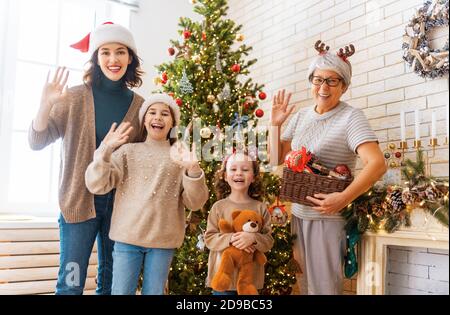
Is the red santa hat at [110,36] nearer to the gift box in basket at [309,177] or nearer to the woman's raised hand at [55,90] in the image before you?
the woman's raised hand at [55,90]

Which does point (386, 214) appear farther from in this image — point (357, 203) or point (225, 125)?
point (225, 125)

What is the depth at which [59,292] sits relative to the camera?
205cm

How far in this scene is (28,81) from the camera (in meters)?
3.44

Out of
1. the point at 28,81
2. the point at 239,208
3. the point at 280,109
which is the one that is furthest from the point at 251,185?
the point at 28,81

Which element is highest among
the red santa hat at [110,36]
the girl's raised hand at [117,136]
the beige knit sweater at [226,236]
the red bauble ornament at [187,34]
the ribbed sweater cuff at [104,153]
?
the red bauble ornament at [187,34]

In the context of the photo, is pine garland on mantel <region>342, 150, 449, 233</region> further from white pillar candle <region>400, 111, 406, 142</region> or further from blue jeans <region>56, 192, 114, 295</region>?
blue jeans <region>56, 192, 114, 295</region>

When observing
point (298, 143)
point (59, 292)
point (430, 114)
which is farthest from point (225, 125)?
point (59, 292)

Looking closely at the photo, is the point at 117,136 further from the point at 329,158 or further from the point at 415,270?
the point at 415,270

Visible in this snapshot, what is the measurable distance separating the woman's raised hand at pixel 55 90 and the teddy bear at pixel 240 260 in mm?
967

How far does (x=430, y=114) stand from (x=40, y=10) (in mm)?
2978

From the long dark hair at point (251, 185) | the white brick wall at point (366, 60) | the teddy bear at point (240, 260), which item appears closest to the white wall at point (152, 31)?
the white brick wall at point (366, 60)

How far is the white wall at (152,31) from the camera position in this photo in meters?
3.87

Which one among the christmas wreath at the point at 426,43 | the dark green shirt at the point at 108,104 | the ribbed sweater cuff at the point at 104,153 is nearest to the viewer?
the ribbed sweater cuff at the point at 104,153

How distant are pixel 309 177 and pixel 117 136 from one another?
2.97 feet
